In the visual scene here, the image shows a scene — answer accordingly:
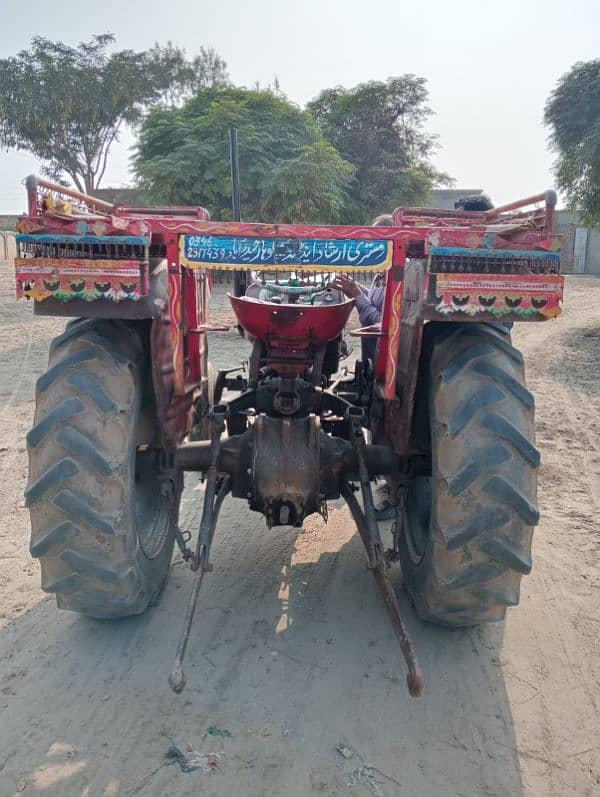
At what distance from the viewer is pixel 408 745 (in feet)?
8.10

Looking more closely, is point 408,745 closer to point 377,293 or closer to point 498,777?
point 498,777

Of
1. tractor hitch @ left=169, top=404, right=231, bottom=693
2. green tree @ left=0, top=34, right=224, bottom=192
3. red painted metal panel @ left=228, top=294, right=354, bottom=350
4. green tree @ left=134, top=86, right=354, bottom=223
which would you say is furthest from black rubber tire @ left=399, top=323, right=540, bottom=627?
green tree @ left=0, top=34, right=224, bottom=192

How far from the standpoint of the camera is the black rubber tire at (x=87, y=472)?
2547mm

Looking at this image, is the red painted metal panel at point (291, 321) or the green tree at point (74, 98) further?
the green tree at point (74, 98)

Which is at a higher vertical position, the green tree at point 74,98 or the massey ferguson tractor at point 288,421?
the green tree at point 74,98

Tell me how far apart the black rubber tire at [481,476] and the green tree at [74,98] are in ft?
90.2

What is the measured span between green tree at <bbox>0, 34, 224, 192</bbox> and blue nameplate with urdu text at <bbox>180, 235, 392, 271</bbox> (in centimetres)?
2695

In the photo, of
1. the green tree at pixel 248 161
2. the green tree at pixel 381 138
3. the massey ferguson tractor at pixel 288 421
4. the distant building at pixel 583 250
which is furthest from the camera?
the distant building at pixel 583 250

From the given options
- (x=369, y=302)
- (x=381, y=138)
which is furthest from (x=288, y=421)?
(x=381, y=138)

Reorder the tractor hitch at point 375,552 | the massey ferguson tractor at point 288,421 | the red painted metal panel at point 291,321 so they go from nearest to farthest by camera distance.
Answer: the tractor hitch at point 375,552 → the massey ferguson tractor at point 288,421 → the red painted metal panel at point 291,321

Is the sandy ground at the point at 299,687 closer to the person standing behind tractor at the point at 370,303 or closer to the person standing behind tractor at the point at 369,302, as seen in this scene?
the person standing behind tractor at the point at 370,303

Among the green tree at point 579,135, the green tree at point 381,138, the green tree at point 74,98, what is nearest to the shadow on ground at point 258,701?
the green tree at point 579,135

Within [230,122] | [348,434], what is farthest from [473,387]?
[230,122]

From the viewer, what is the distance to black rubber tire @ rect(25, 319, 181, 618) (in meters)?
2.55
